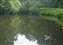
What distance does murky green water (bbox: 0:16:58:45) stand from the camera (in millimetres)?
1266

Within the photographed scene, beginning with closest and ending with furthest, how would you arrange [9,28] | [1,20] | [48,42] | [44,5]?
[48,42] < [9,28] < [1,20] < [44,5]

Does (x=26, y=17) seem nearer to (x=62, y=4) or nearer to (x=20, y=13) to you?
(x=20, y=13)

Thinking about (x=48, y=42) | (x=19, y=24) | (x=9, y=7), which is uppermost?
(x=9, y=7)

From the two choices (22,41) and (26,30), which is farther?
(26,30)

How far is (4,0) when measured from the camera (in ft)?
5.46

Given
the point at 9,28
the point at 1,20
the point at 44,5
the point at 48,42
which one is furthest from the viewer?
the point at 44,5

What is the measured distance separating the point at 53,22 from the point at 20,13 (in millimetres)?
383

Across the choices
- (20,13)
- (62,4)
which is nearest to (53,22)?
(62,4)

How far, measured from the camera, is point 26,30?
140 centimetres

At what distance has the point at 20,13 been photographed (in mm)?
1682

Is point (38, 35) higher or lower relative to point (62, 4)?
lower

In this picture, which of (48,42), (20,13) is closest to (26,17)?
(20,13)

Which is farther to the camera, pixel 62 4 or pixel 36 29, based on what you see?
pixel 62 4

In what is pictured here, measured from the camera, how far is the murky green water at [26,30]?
127 centimetres
